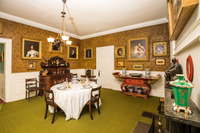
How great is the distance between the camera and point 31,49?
16.4 feet

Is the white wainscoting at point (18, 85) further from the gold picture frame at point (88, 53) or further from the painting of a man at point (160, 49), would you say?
the painting of a man at point (160, 49)

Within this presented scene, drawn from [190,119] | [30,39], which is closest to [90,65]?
[30,39]

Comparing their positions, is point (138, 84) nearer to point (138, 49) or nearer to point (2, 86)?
point (138, 49)

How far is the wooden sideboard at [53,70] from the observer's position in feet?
16.6

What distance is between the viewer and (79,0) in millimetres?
3369

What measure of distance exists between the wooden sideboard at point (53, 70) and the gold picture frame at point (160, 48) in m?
5.02

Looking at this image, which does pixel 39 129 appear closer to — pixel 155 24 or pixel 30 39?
pixel 30 39

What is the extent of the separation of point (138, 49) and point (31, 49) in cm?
549

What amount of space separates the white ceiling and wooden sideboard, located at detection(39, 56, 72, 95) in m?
2.11

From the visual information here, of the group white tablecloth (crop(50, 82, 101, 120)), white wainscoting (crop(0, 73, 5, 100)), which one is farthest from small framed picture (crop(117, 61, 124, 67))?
white wainscoting (crop(0, 73, 5, 100))

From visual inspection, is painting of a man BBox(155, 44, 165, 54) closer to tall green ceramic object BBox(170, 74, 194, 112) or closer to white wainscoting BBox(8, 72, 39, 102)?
tall green ceramic object BBox(170, 74, 194, 112)

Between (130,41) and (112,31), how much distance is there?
1364mm

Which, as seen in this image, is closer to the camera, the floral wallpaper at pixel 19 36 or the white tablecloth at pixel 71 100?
the white tablecloth at pixel 71 100

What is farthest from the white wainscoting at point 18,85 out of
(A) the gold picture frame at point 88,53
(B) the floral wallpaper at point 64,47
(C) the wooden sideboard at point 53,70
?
(A) the gold picture frame at point 88,53
